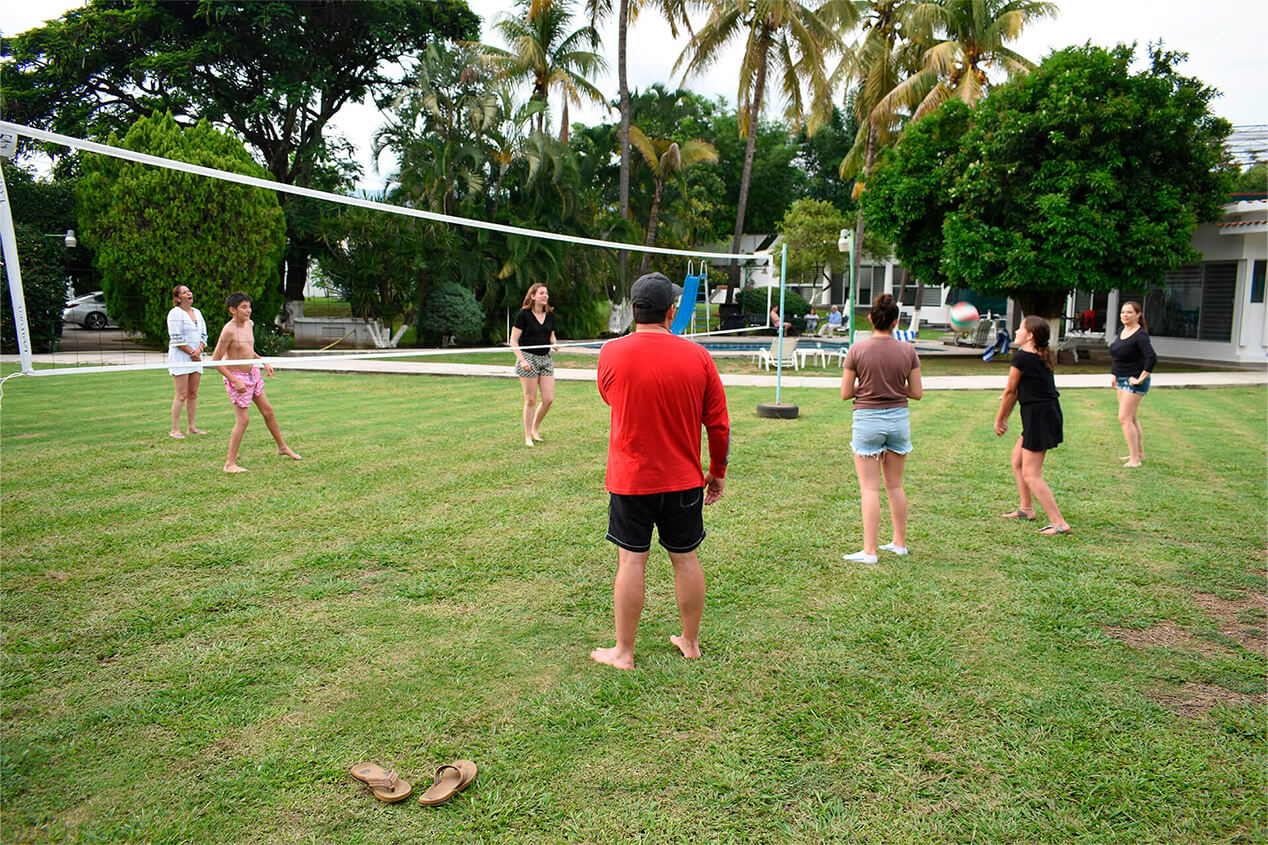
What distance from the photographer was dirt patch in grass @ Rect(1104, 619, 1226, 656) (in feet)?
13.8

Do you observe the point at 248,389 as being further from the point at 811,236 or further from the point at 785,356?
the point at 811,236

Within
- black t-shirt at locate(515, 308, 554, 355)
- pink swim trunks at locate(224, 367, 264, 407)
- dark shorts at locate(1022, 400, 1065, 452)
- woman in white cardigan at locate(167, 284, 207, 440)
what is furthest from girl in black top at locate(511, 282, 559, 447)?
dark shorts at locate(1022, 400, 1065, 452)

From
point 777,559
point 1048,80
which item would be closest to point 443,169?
point 1048,80

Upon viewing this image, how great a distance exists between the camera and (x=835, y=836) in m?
2.72

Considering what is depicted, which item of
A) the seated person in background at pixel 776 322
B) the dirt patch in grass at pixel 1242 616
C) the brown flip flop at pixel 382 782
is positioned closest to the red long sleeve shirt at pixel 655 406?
the brown flip flop at pixel 382 782

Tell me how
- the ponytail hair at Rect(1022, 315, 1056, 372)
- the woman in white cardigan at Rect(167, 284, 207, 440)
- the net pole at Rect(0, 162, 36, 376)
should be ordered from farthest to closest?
the woman in white cardigan at Rect(167, 284, 207, 440) → the ponytail hair at Rect(1022, 315, 1056, 372) → the net pole at Rect(0, 162, 36, 376)

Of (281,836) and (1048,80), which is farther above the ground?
(1048,80)

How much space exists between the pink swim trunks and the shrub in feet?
49.3

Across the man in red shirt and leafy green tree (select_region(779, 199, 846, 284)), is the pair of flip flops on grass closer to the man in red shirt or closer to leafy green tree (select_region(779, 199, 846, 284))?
the man in red shirt

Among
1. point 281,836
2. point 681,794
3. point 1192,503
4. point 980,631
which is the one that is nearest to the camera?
point 281,836

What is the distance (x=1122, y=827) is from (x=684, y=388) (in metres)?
2.24

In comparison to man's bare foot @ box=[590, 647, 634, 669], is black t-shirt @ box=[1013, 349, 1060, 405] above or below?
above

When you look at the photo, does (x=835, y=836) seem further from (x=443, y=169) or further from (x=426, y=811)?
(x=443, y=169)

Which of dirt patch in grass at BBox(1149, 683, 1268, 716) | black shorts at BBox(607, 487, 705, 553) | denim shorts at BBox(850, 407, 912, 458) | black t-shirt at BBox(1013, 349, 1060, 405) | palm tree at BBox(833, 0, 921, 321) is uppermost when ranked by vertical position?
palm tree at BBox(833, 0, 921, 321)
